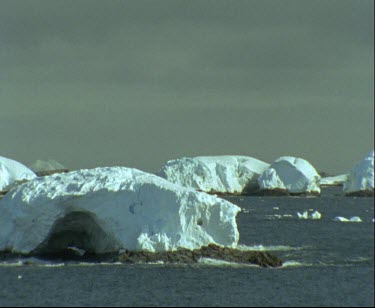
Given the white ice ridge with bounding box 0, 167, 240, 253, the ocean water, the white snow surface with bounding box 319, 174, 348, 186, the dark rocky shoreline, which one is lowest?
the white snow surface with bounding box 319, 174, 348, 186

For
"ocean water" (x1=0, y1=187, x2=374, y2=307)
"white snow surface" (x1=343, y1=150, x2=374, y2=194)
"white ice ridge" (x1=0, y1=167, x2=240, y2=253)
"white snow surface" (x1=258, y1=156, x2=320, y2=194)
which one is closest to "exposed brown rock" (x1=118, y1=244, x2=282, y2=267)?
"white ice ridge" (x1=0, y1=167, x2=240, y2=253)

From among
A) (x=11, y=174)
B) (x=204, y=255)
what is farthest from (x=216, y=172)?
(x=204, y=255)

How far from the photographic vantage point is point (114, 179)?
2811 centimetres

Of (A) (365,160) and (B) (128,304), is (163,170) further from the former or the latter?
(B) (128,304)

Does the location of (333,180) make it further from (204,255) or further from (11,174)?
(204,255)

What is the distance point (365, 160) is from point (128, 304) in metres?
61.8

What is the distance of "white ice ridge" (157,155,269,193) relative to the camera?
86.9m

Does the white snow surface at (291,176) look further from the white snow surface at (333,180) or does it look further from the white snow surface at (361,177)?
the white snow surface at (333,180)

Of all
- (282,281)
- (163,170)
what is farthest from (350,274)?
(163,170)

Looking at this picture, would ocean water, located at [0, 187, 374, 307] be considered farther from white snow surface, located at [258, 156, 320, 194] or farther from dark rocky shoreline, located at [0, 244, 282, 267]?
white snow surface, located at [258, 156, 320, 194]

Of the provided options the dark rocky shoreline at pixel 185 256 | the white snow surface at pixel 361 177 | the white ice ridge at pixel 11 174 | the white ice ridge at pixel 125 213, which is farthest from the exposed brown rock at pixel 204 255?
the white ice ridge at pixel 11 174

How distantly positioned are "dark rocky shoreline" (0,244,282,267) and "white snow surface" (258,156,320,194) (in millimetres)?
60635

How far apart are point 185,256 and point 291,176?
65.1 metres

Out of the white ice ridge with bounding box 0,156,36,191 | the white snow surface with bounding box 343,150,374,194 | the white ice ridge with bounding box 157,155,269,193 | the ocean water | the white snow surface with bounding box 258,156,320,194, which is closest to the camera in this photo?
the ocean water
